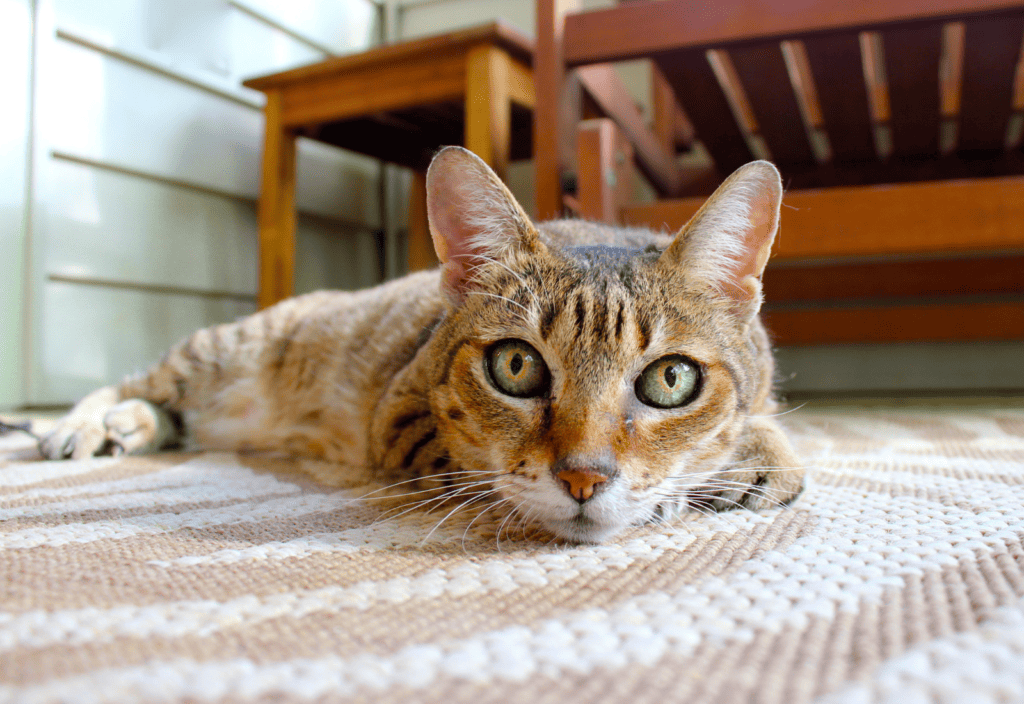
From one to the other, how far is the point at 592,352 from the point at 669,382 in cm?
11

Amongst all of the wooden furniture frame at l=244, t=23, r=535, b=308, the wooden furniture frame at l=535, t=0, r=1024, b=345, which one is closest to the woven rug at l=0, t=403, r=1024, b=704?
the wooden furniture frame at l=535, t=0, r=1024, b=345

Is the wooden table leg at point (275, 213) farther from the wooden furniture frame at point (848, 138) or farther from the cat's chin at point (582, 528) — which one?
the cat's chin at point (582, 528)

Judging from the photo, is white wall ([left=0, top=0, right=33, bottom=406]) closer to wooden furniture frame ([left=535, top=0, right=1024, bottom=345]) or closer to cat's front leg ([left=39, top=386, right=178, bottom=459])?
cat's front leg ([left=39, top=386, right=178, bottom=459])

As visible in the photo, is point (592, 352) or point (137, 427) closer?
point (592, 352)

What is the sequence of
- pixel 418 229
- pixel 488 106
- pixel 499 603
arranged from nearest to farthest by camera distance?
pixel 499 603 < pixel 488 106 < pixel 418 229

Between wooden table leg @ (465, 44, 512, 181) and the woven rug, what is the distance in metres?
1.46

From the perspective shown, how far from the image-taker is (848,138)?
2547 millimetres

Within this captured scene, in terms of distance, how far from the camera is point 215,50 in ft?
9.35

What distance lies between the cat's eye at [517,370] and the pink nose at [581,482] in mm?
148

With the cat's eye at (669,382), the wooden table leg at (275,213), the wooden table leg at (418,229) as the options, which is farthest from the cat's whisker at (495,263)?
the wooden table leg at (418,229)

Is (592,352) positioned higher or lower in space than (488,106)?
lower

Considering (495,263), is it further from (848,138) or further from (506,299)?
(848,138)

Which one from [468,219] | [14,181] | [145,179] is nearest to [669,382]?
[468,219]

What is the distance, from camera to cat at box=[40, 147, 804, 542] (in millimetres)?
737
